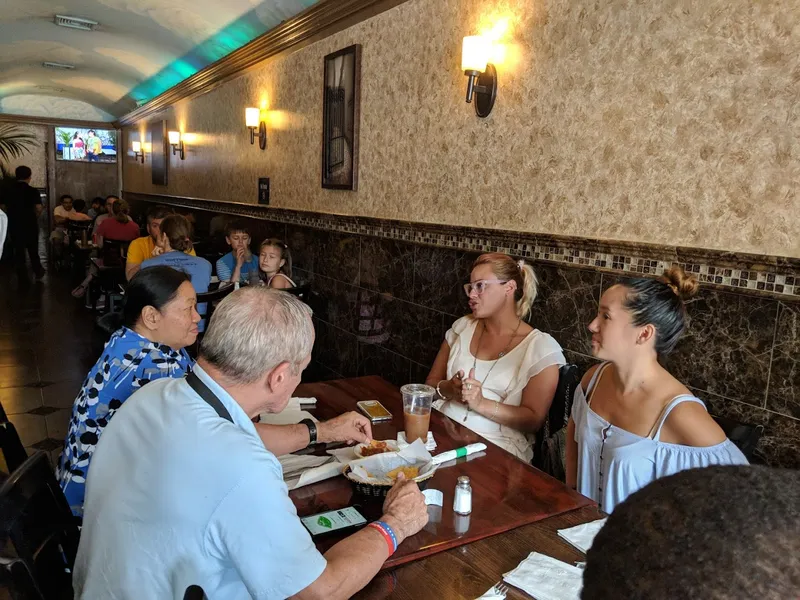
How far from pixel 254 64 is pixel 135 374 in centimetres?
556

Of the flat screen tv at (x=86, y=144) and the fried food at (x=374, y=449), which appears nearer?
the fried food at (x=374, y=449)

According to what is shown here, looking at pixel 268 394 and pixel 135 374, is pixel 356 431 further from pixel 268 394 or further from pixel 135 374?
pixel 135 374

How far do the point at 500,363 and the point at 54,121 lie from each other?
15.6 m

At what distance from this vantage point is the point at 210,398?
1.29m

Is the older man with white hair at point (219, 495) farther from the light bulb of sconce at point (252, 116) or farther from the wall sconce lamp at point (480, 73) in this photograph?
the light bulb of sconce at point (252, 116)

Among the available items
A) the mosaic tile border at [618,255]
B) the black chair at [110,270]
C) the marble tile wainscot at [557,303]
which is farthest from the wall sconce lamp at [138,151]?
the mosaic tile border at [618,255]

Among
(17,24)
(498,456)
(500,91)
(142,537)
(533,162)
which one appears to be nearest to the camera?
(142,537)

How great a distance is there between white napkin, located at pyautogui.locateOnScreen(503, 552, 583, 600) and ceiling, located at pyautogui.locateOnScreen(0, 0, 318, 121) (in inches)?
211

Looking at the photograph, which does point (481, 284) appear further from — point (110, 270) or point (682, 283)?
point (110, 270)

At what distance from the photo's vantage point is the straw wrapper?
1.68 m

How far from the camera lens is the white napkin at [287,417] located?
2.20 meters

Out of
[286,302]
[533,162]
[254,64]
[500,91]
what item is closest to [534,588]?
Answer: [286,302]

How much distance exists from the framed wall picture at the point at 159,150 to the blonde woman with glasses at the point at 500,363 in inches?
360

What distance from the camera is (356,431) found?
1.99 meters
